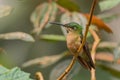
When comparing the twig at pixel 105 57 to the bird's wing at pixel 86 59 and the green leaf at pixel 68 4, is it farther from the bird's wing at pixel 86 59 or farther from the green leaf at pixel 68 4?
the bird's wing at pixel 86 59

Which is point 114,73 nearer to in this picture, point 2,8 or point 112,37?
point 2,8

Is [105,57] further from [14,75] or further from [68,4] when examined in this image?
[14,75]

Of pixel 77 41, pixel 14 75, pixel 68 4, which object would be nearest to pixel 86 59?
pixel 77 41

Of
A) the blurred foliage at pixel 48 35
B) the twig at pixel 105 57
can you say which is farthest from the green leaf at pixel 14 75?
the twig at pixel 105 57

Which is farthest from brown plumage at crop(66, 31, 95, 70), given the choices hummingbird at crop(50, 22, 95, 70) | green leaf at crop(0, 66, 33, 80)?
green leaf at crop(0, 66, 33, 80)

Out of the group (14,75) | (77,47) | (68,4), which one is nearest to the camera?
(14,75)

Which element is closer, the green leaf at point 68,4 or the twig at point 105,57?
the green leaf at point 68,4

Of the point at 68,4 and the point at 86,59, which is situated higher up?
the point at 68,4

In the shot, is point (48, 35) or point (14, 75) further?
point (48, 35)

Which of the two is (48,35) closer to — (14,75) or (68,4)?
(68,4)

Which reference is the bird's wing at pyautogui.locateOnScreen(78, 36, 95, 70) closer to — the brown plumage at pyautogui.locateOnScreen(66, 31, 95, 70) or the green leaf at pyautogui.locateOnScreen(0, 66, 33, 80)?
the brown plumage at pyautogui.locateOnScreen(66, 31, 95, 70)

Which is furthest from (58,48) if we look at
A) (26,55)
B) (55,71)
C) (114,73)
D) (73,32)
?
(73,32)

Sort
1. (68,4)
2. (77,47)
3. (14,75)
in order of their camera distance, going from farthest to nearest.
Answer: (68,4) < (77,47) < (14,75)
